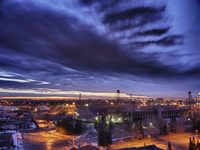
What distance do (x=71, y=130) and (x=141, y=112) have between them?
5228 centimetres

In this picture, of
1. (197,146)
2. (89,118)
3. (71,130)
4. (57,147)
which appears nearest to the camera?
(197,146)

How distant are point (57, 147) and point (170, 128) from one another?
3289 cm

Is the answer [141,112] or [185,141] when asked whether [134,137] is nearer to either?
[185,141]

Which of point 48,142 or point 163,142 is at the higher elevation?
point 48,142

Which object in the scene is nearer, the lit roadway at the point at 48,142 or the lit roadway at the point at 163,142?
the lit roadway at the point at 163,142

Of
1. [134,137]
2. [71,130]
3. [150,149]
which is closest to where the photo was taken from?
[150,149]

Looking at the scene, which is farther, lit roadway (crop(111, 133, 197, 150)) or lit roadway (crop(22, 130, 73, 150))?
lit roadway (crop(22, 130, 73, 150))

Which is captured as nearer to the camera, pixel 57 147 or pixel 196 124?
pixel 57 147

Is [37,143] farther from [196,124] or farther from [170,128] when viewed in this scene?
[196,124]

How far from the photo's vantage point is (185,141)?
52281mm

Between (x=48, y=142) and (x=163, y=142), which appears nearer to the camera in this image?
(x=163, y=142)

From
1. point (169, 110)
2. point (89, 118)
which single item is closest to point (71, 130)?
point (89, 118)

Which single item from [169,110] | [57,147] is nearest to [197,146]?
[57,147]

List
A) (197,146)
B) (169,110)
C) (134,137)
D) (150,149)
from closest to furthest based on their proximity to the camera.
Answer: (150,149)
(197,146)
(134,137)
(169,110)
